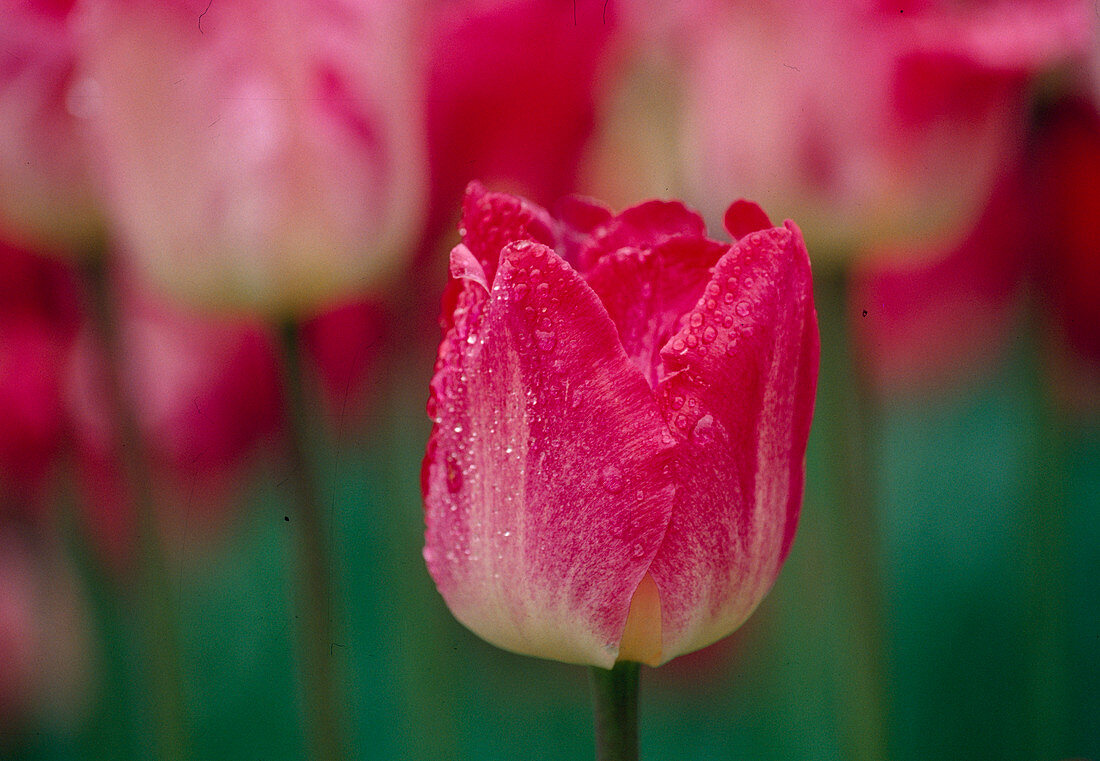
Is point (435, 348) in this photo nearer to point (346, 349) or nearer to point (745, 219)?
point (346, 349)

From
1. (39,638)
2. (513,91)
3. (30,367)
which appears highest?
(513,91)

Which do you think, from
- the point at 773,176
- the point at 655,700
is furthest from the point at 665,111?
the point at 655,700

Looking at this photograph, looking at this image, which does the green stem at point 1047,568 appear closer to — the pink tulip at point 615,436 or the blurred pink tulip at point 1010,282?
the blurred pink tulip at point 1010,282

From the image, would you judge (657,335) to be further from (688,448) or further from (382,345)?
(382,345)

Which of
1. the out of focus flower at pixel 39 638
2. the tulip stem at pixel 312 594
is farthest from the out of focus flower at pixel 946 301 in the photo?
the out of focus flower at pixel 39 638

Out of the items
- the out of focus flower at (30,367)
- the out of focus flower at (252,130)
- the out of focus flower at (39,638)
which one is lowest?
the out of focus flower at (39,638)

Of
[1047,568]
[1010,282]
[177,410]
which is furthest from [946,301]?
[177,410]

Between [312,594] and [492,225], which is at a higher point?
[492,225]
